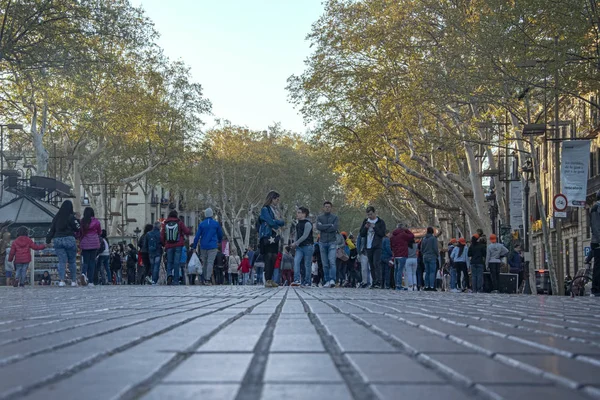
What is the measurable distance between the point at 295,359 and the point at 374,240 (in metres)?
20.2

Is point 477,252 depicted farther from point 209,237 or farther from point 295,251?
point 209,237

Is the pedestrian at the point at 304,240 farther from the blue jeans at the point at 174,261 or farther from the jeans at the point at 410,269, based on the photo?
the jeans at the point at 410,269

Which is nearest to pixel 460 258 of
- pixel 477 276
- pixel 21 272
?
pixel 477 276

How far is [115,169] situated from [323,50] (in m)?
29.1

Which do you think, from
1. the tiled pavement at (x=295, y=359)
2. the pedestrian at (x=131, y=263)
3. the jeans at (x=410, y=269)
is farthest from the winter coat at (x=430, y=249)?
the tiled pavement at (x=295, y=359)

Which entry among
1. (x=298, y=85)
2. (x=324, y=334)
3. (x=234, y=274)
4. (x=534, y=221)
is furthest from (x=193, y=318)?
(x=534, y=221)

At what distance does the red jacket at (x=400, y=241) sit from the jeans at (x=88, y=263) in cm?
683

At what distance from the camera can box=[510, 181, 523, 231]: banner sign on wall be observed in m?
37.8

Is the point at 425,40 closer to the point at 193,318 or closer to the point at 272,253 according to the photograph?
the point at 272,253

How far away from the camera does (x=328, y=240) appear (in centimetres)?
2283

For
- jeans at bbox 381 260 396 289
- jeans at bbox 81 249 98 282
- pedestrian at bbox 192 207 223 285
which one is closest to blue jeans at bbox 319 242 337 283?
pedestrian at bbox 192 207 223 285

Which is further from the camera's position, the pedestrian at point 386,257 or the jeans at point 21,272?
the pedestrian at point 386,257

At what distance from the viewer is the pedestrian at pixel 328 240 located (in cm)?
2258

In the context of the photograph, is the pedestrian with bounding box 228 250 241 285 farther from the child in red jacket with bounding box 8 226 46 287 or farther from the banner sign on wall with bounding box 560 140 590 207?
the banner sign on wall with bounding box 560 140 590 207
